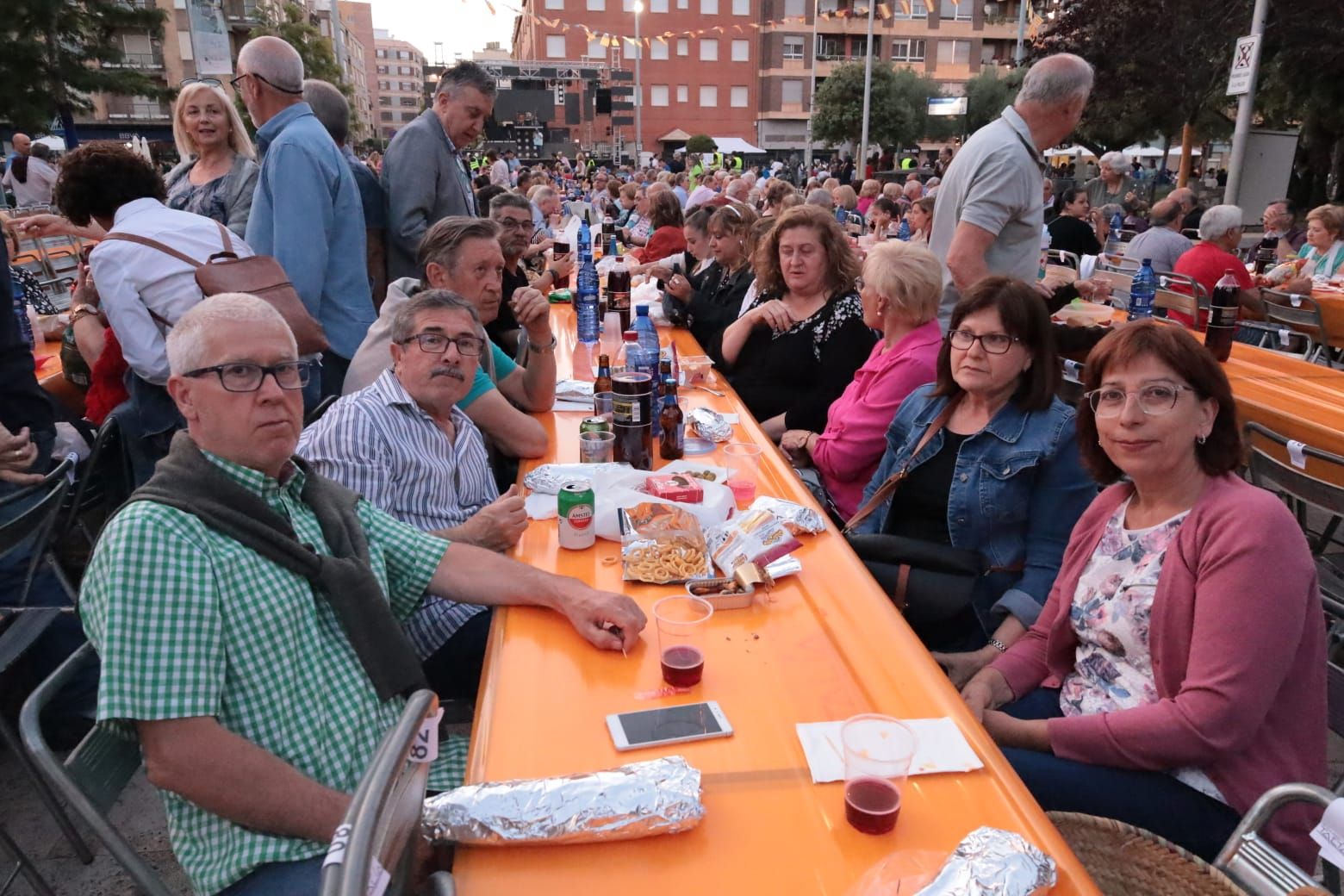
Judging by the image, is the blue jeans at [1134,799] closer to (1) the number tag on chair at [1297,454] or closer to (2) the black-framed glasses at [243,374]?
(1) the number tag on chair at [1297,454]

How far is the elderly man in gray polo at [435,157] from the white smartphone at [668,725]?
359 centimetres

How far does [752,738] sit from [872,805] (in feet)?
0.84

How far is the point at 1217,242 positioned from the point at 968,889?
6746 millimetres

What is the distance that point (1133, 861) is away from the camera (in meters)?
1.50

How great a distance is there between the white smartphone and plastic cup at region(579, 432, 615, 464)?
1302mm

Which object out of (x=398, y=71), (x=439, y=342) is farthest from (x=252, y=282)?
(x=398, y=71)

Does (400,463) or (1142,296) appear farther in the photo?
(1142,296)

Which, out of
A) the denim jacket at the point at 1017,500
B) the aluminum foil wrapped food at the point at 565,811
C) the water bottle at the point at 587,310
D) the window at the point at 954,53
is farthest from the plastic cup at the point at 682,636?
the window at the point at 954,53

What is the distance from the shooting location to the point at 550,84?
1774 inches

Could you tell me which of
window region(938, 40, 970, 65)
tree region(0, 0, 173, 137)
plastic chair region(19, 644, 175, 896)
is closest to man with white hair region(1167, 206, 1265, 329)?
plastic chair region(19, 644, 175, 896)

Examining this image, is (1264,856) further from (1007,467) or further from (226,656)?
(226,656)

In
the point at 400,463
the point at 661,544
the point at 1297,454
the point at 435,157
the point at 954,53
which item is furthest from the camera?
the point at 954,53

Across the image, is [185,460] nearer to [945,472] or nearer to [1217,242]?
[945,472]

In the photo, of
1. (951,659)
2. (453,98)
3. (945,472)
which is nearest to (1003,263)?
(945,472)
